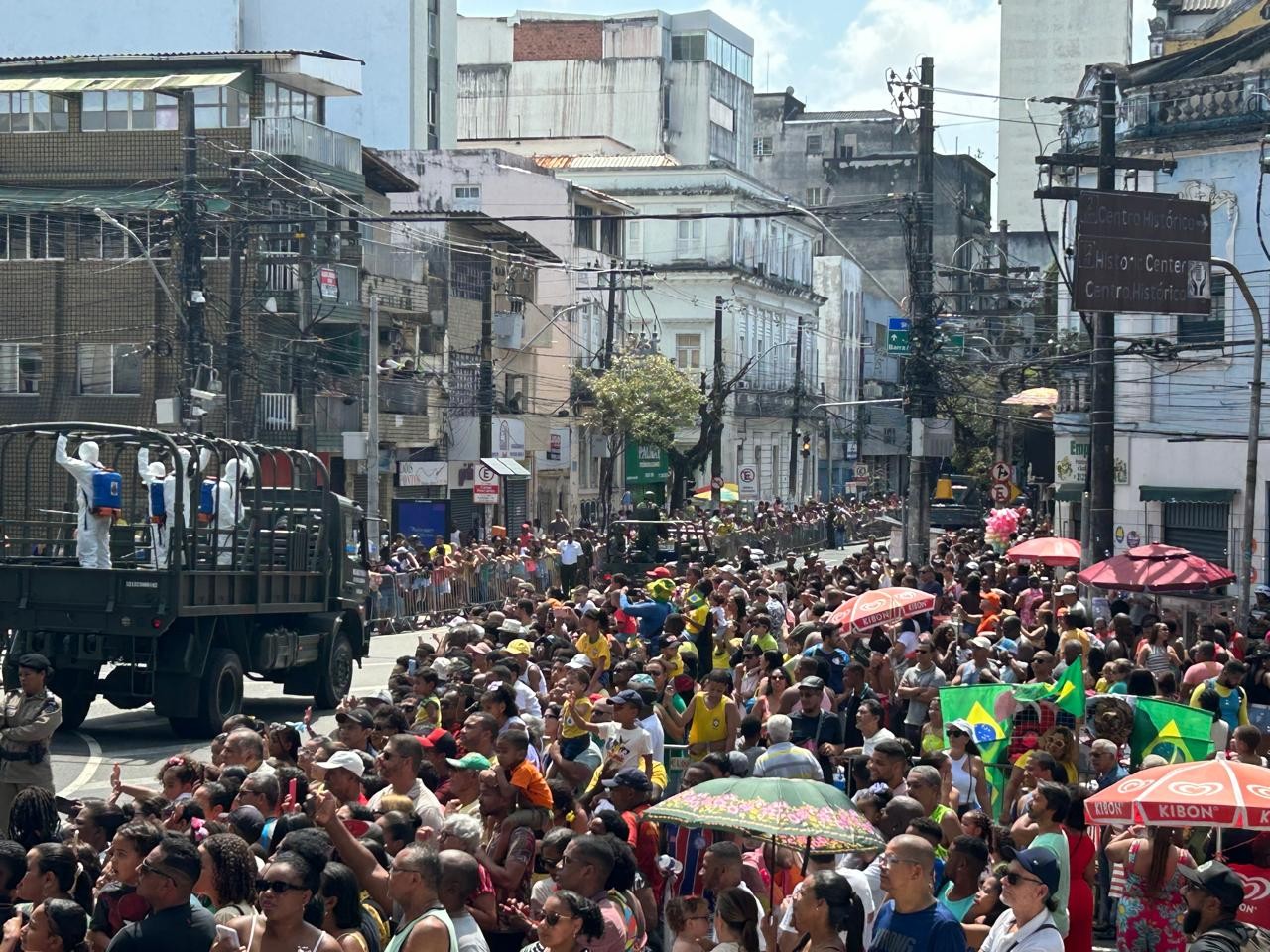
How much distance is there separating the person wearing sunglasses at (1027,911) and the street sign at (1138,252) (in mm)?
14182

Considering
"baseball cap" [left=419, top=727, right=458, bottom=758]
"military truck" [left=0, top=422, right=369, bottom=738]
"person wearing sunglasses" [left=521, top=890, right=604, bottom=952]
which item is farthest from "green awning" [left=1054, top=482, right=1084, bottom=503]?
"person wearing sunglasses" [left=521, top=890, right=604, bottom=952]

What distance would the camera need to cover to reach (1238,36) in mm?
32406

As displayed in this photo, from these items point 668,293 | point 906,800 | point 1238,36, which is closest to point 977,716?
point 906,800

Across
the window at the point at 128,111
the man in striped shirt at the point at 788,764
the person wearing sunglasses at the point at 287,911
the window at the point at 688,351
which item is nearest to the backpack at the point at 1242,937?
the man in striped shirt at the point at 788,764

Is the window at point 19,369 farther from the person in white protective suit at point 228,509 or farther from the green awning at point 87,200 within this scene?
the person in white protective suit at point 228,509

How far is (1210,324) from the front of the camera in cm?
3247

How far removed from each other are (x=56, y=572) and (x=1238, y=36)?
22.3 m

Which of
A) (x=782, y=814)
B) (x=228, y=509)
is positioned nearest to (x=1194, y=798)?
(x=782, y=814)

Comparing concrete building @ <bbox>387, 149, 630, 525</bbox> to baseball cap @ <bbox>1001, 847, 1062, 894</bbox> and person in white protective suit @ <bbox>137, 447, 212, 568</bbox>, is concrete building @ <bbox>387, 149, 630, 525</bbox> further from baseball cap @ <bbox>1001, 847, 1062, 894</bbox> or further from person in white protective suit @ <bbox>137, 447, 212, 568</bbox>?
baseball cap @ <bbox>1001, 847, 1062, 894</bbox>

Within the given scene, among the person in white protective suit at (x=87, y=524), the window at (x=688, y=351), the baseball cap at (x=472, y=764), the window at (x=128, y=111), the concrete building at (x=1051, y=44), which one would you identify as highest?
the concrete building at (x=1051, y=44)

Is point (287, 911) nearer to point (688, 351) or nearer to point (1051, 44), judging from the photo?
point (688, 351)

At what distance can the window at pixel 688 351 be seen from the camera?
75.2 meters

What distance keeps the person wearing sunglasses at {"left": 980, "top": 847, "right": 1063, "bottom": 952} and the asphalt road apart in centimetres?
998

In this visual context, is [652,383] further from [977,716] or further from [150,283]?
[977,716]
